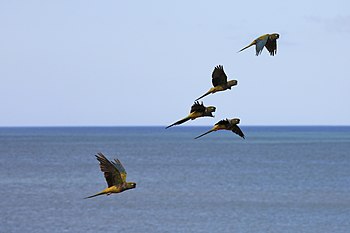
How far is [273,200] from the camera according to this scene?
145 meters

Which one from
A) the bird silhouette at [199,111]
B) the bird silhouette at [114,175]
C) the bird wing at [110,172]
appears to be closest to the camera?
the bird silhouette at [199,111]

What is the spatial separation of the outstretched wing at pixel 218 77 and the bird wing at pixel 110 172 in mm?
3198

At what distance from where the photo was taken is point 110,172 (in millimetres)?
21828

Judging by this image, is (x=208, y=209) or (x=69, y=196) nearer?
(x=208, y=209)

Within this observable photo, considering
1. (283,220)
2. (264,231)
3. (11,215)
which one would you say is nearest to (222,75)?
(264,231)

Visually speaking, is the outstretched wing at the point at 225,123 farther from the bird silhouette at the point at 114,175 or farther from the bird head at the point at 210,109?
the bird silhouette at the point at 114,175

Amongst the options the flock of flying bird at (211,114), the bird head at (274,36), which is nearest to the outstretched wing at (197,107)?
the flock of flying bird at (211,114)

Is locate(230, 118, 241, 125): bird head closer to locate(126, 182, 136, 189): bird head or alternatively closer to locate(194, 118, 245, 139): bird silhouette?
locate(194, 118, 245, 139): bird silhouette

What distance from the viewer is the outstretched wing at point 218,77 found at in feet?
67.7

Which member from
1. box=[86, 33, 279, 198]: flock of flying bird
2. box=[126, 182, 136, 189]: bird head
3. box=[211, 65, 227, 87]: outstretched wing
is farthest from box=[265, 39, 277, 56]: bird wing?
box=[126, 182, 136, 189]: bird head

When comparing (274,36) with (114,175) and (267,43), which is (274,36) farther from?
(114,175)

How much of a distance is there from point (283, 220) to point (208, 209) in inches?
564

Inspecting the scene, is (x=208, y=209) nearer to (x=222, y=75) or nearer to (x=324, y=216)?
(x=324, y=216)

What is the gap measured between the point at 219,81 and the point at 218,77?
144mm
